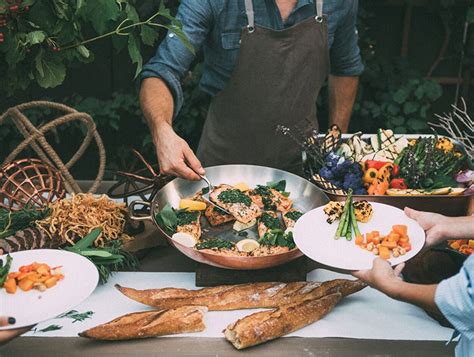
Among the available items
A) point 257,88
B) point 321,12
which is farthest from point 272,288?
point 321,12

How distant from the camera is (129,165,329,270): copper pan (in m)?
2.04

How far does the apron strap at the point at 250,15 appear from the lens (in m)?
2.88

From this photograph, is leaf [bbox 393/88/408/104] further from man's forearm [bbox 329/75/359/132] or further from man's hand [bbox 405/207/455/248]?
man's hand [bbox 405/207/455/248]

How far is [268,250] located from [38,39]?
1053mm

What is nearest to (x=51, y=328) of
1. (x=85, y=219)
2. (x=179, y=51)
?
(x=85, y=219)

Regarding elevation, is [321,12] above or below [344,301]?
above

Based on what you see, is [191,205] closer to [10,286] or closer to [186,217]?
[186,217]

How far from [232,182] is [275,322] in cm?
86

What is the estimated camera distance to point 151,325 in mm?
1876

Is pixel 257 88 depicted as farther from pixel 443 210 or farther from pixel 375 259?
pixel 375 259

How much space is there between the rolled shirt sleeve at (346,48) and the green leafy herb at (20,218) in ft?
5.92

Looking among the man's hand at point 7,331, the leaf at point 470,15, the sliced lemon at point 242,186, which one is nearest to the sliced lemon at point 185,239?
the sliced lemon at point 242,186

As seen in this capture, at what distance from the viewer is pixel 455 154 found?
257cm

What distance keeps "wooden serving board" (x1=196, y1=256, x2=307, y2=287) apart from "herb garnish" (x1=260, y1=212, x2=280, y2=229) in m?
0.16
